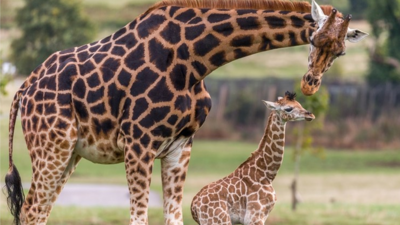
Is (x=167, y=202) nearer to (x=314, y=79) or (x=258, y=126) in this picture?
(x=314, y=79)

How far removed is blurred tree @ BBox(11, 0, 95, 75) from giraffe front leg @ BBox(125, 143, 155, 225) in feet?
69.0

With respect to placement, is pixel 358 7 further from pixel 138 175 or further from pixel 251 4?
pixel 138 175

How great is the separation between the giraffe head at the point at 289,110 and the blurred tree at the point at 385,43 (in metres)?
22.3

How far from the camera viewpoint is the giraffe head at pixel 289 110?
7.43 m

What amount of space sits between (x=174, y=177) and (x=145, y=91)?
2.95ft

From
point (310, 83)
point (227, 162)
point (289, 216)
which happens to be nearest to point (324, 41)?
point (310, 83)

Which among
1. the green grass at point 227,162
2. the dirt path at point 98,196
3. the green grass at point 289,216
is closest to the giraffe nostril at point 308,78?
the green grass at point 289,216

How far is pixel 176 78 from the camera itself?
729cm

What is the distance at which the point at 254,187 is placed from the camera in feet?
24.9

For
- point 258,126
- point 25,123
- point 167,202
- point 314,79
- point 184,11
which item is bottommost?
point 258,126

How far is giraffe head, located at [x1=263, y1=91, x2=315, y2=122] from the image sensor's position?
7.43m

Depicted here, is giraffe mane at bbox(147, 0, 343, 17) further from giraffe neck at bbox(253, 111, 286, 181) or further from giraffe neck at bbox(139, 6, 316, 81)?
giraffe neck at bbox(253, 111, 286, 181)

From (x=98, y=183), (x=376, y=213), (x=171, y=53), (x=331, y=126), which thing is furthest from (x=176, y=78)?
(x=331, y=126)

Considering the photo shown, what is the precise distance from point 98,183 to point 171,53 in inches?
587
